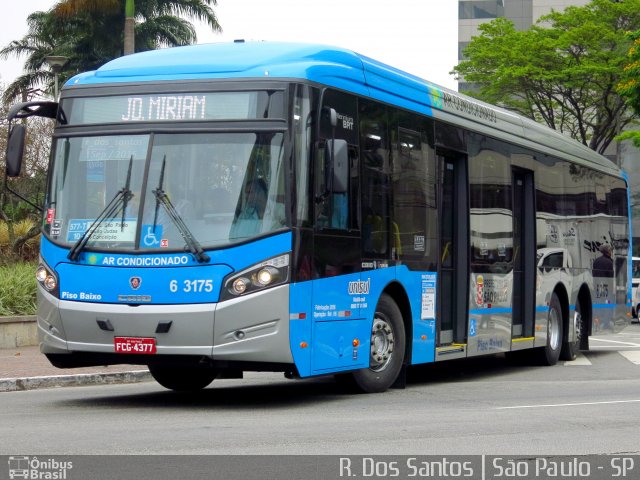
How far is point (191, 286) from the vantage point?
1076cm

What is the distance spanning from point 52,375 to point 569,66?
34.0 m

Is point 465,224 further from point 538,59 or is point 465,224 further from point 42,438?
point 538,59

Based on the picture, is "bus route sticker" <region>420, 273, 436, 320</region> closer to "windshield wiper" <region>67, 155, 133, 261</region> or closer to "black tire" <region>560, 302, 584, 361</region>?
"windshield wiper" <region>67, 155, 133, 261</region>

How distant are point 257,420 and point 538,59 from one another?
124 feet

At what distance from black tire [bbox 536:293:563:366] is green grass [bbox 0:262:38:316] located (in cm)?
867

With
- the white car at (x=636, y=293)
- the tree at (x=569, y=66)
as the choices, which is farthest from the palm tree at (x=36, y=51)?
the white car at (x=636, y=293)

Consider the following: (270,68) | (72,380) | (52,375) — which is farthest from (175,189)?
(52,375)

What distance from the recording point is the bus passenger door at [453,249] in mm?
14273

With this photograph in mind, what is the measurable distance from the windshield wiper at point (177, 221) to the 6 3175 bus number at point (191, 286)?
20 cm

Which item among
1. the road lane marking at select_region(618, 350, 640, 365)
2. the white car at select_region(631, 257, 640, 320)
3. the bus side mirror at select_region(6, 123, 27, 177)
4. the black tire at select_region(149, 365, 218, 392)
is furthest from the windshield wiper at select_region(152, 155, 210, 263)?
the white car at select_region(631, 257, 640, 320)

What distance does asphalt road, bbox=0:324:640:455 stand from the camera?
340 inches

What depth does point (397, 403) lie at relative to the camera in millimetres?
11781
